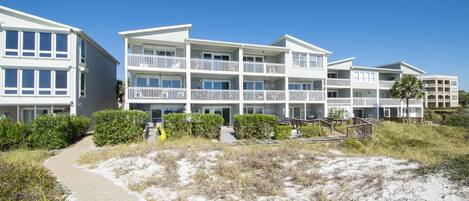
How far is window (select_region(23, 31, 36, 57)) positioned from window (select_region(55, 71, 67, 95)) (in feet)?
7.75

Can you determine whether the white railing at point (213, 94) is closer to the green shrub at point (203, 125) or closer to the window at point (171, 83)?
the window at point (171, 83)

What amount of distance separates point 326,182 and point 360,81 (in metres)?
33.7

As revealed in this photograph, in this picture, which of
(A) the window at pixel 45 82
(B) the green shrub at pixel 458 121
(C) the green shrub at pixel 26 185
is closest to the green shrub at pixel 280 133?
(C) the green shrub at pixel 26 185

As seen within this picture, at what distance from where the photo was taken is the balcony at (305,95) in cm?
2772

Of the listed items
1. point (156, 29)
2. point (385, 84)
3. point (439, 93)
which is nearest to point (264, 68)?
point (156, 29)

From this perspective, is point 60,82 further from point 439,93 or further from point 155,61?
point 439,93

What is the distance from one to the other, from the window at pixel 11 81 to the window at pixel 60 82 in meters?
2.75

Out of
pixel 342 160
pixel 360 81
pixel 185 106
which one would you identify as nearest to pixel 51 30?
pixel 185 106

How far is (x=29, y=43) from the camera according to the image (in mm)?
20906

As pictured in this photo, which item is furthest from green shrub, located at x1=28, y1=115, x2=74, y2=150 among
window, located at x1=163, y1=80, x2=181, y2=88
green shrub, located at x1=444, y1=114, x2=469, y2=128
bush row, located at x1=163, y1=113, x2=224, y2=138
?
green shrub, located at x1=444, y1=114, x2=469, y2=128

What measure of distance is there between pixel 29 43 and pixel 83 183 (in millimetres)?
18977

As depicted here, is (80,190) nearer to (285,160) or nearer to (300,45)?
(285,160)

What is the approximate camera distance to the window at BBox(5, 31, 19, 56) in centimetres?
2045

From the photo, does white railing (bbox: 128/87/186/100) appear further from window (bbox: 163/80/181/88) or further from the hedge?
→ the hedge
